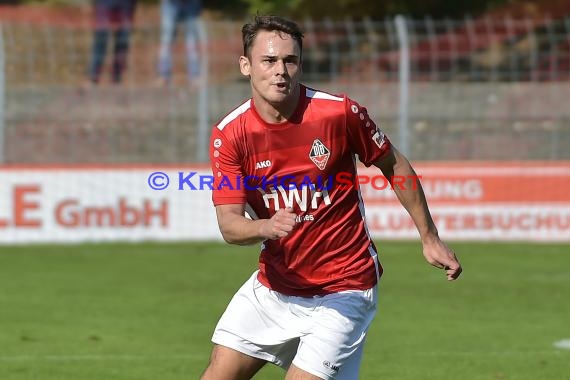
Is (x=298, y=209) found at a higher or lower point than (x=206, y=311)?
higher

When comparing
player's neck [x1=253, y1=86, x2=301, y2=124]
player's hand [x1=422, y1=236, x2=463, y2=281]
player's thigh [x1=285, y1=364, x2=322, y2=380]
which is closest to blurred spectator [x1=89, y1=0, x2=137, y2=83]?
player's neck [x1=253, y1=86, x2=301, y2=124]

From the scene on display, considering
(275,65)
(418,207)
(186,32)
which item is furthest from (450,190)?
(275,65)

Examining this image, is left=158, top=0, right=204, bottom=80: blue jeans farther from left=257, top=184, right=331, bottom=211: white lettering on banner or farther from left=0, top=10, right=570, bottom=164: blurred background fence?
left=257, top=184, right=331, bottom=211: white lettering on banner

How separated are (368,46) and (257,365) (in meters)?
11.6

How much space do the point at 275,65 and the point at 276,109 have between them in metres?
0.23

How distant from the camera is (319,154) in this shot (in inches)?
224

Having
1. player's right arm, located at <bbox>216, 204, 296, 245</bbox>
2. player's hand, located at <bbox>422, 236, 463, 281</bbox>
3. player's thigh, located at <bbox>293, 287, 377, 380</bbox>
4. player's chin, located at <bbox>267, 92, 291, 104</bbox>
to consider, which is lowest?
player's thigh, located at <bbox>293, 287, 377, 380</bbox>

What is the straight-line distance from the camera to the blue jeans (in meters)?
16.5

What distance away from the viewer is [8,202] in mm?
15266

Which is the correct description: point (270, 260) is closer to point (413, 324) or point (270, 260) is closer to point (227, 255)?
point (413, 324)

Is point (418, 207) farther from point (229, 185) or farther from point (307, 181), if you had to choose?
point (229, 185)

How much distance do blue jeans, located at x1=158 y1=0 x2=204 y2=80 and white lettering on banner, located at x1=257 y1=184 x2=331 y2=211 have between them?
10695 mm

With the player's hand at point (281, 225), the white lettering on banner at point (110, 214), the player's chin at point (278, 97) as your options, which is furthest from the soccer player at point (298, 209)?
the white lettering on banner at point (110, 214)

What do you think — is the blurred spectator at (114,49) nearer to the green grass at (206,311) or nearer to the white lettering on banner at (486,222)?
the green grass at (206,311)
